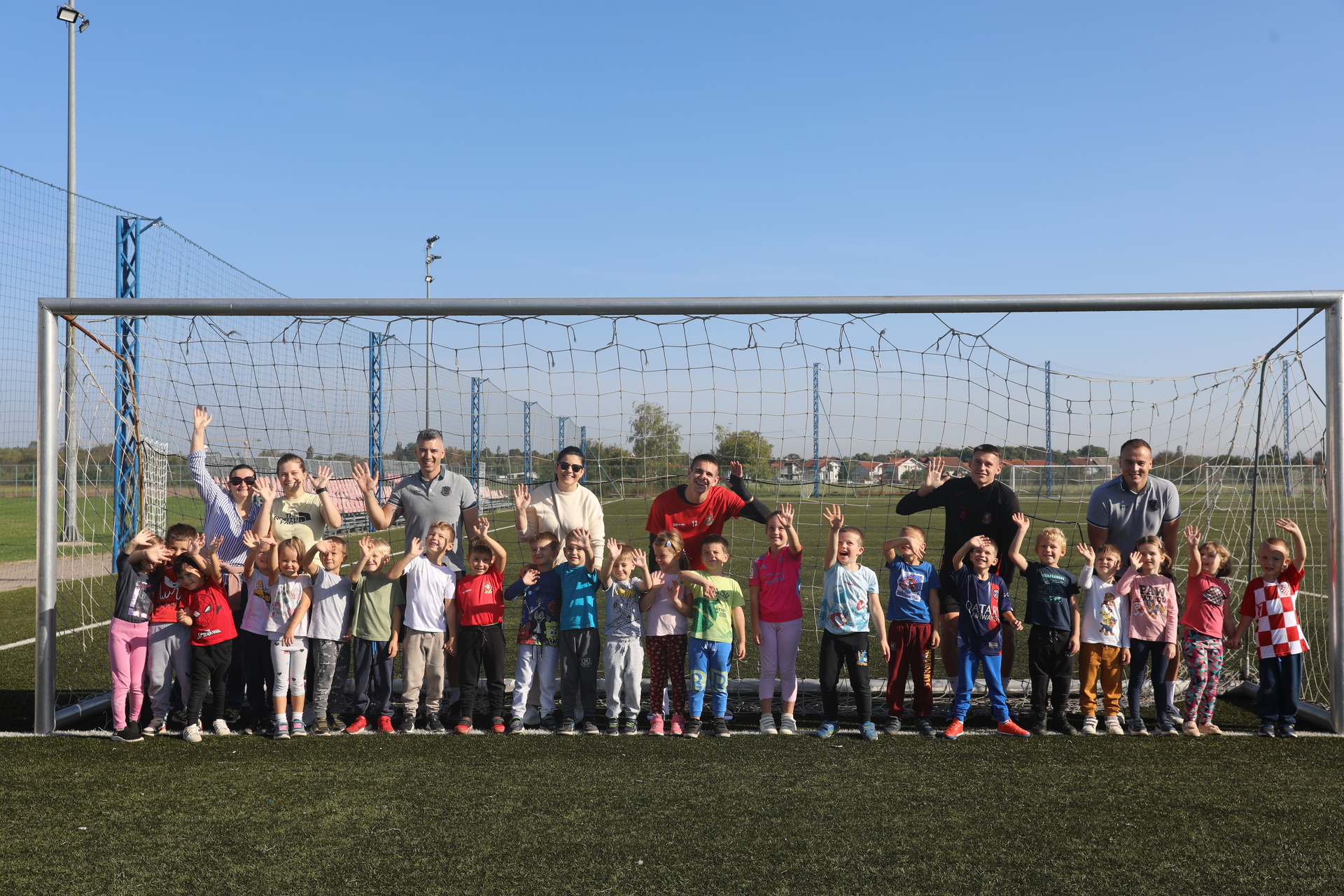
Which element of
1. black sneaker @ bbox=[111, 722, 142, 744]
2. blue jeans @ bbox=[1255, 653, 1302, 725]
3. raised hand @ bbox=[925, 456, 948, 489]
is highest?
raised hand @ bbox=[925, 456, 948, 489]

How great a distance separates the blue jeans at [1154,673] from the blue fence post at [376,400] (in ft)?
16.5

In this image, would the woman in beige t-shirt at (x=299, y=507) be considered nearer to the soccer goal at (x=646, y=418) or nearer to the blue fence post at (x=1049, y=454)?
the soccer goal at (x=646, y=418)

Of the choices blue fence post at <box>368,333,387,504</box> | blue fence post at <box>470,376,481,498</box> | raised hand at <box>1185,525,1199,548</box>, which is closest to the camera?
raised hand at <box>1185,525,1199,548</box>

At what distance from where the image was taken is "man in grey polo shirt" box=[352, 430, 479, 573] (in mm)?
5336

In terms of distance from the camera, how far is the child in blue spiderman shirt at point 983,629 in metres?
5.15

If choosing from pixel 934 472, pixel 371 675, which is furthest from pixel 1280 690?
pixel 371 675

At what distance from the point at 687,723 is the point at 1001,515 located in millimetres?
2247

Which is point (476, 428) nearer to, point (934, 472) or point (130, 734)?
point (130, 734)

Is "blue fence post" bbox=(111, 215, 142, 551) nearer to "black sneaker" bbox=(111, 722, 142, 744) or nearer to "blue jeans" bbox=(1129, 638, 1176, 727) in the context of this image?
"black sneaker" bbox=(111, 722, 142, 744)

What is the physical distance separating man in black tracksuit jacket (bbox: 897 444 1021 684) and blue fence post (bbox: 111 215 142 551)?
527cm

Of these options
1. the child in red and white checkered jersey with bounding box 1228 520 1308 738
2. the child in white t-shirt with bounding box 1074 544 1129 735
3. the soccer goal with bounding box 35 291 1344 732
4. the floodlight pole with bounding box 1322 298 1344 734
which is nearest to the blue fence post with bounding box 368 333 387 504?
the soccer goal with bounding box 35 291 1344 732

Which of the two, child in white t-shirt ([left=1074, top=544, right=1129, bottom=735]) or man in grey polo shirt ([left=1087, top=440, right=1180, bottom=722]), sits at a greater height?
man in grey polo shirt ([left=1087, top=440, right=1180, bottom=722])

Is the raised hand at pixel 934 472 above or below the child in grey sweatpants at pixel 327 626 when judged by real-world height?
above

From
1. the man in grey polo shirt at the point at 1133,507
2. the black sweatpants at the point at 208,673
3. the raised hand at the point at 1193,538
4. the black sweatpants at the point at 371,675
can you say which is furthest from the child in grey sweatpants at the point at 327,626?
the raised hand at the point at 1193,538
